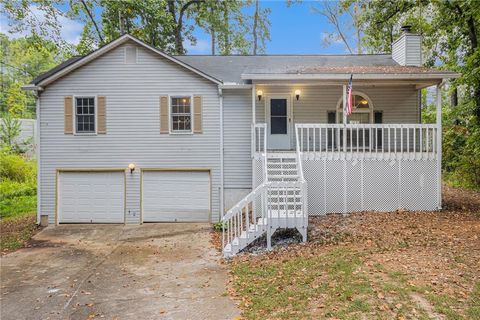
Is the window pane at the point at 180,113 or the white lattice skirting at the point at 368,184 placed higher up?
the window pane at the point at 180,113

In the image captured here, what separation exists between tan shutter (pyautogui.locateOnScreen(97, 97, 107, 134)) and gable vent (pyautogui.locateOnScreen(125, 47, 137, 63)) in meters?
1.56

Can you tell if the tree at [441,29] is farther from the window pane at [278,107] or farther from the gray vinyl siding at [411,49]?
the window pane at [278,107]

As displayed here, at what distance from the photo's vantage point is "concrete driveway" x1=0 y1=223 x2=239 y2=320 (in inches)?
206

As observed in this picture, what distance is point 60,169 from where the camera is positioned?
11508 millimetres

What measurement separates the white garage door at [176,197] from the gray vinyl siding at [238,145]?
870 millimetres

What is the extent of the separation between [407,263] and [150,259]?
5505 mm

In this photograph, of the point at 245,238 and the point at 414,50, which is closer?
the point at 245,238

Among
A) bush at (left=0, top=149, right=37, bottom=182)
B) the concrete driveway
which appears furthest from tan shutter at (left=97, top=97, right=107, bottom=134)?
bush at (left=0, top=149, right=37, bottom=182)

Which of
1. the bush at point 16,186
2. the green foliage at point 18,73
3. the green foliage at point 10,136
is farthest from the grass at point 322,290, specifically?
the green foliage at point 18,73

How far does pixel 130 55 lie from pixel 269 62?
5.31 meters

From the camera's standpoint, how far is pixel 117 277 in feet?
22.1

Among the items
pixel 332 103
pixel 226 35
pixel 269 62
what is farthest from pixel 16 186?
pixel 332 103

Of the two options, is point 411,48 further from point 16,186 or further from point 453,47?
point 16,186

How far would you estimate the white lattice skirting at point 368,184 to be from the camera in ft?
33.7
